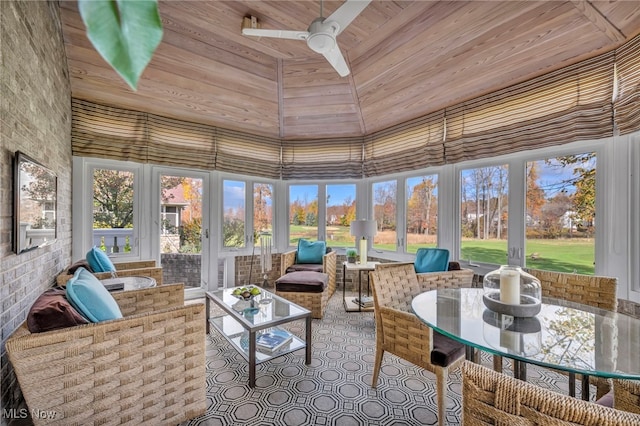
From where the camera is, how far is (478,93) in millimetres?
3219

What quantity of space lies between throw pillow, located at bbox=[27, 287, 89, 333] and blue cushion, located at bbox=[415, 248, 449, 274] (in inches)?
115

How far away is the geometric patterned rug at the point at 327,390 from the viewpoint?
5.84 feet

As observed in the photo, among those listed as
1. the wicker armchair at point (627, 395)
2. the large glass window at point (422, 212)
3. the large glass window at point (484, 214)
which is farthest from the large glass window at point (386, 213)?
the wicker armchair at point (627, 395)

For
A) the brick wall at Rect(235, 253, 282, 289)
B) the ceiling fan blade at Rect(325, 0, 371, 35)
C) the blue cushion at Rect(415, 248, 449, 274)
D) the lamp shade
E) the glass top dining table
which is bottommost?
the brick wall at Rect(235, 253, 282, 289)

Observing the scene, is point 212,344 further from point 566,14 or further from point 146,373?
point 566,14

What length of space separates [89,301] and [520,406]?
1.88m

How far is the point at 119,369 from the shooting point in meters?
1.38

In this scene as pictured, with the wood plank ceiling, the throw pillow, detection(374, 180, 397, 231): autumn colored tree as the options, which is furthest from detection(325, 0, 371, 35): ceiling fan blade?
detection(374, 180, 397, 231): autumn colored tree

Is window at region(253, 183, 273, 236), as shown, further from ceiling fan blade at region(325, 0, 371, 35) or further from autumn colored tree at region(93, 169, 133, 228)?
ceiling fan blade at region(325, 0, 371, 35)

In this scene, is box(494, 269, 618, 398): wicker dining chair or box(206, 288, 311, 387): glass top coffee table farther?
box(206, 288, 311, 387): glass top coffee table

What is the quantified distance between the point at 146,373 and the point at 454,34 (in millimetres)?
3533

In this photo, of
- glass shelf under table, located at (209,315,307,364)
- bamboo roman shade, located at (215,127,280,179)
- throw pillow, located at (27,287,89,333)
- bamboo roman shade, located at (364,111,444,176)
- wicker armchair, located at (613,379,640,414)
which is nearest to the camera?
wicker armchair, located at (613,379,640,414)

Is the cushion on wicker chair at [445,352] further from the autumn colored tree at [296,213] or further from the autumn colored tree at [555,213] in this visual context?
the autumn colored tree at [296,213]

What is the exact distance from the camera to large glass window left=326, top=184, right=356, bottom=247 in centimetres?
480
